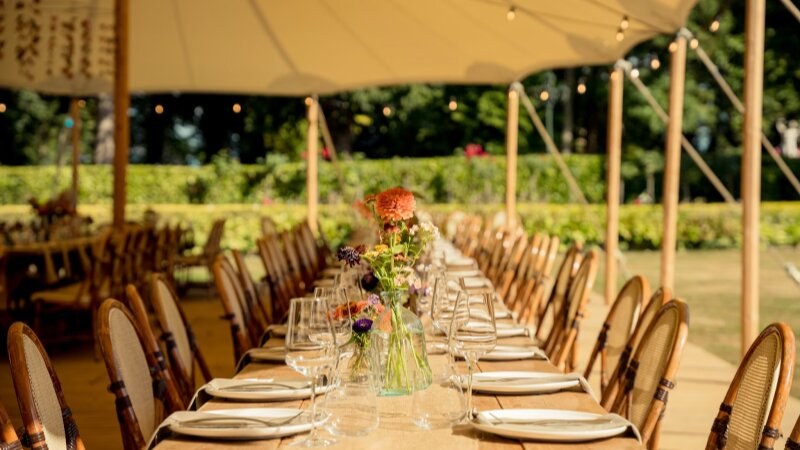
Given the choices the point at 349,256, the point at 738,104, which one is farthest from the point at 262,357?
the point at 738,104

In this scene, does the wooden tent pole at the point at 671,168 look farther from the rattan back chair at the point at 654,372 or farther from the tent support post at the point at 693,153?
the rattan back chair at the point at 654,372

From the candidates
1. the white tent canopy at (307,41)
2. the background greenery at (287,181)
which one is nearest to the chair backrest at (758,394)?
the white tent canopy at (307,41)

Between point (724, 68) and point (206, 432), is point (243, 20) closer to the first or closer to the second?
point (206, 432)

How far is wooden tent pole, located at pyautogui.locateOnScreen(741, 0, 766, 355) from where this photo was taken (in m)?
5.05

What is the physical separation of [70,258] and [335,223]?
793 cm

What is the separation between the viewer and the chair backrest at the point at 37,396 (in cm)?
189

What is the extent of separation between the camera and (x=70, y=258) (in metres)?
8.23

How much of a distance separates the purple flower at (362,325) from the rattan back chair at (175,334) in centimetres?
97

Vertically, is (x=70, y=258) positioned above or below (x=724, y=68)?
below

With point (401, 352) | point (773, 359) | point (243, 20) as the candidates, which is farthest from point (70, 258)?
point (773, 359)

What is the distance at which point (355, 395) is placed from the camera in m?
2.12

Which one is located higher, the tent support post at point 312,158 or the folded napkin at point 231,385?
the tent support post at point 312,158

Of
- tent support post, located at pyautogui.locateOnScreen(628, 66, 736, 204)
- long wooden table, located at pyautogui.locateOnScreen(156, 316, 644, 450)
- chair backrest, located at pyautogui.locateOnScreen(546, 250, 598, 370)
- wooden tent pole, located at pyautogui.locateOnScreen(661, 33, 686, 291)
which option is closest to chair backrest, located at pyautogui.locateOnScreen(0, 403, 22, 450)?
long wooden table, located at pyautogui.locateOnScreen(156, 316, 644, 450)

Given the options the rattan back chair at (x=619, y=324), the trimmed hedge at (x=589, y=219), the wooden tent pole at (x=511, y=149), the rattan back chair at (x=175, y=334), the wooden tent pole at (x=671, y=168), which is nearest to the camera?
the rattan back chair at (x=175, y=334)
